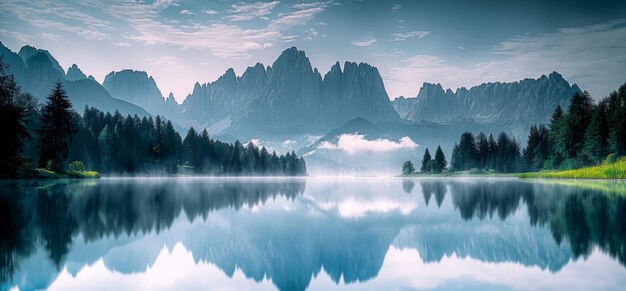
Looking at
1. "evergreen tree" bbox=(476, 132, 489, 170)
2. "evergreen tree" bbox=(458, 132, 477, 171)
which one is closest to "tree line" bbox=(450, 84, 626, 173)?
"evergreen tree" bbox=(476, 132, 489, 170)

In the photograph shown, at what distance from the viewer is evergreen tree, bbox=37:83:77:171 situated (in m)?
73.9

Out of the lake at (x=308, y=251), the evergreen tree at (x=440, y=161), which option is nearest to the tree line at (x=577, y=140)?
the evergreen tree at (x=440, y=161)

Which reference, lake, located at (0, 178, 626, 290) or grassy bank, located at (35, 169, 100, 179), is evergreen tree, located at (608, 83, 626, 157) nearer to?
lake, located at (0, 178, 626, 290)

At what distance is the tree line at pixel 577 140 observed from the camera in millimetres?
90875

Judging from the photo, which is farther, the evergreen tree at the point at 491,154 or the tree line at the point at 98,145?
the evergreen tree at the point at 491,154

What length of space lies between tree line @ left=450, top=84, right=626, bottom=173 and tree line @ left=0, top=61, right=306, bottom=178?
3268 inches

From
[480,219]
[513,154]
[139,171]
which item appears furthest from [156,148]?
[480,219]

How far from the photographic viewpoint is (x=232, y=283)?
32.2 ft

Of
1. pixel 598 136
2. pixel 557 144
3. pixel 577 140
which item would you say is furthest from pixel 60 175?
pixel 557 144

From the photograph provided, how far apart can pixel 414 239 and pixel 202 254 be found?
6.37 meters

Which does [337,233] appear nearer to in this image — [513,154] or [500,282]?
[500,282]

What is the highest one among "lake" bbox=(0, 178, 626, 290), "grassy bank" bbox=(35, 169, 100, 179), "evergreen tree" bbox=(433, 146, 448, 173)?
"evergreen tree" bbox=(433, 146, 448, 173)

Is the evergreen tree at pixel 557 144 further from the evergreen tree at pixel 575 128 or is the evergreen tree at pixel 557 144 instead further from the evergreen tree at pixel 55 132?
the evergreen tree at pixel 55 132

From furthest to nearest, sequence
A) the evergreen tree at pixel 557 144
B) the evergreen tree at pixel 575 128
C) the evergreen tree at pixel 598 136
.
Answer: the evergreen tree at pixel 557 144, the evergreen tree at pixel 575 128, the evergreen tree at pixel 598 136
